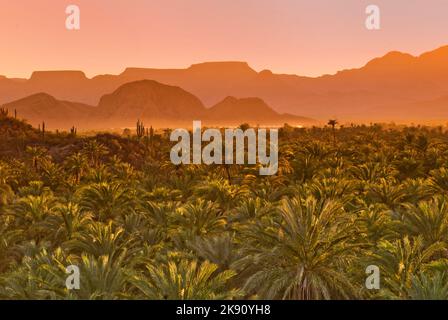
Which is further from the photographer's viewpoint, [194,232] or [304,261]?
[194,232]

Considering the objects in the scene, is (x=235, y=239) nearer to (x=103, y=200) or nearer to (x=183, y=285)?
(x=183, y=285)

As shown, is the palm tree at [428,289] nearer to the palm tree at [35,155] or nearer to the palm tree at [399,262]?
the palm tree at [399,262]

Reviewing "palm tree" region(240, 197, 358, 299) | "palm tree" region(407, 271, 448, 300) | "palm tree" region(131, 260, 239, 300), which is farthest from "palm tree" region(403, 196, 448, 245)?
"palm tree" region(131, 260, 239, 300)

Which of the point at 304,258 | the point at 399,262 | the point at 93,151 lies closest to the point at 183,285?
the point at 304,258

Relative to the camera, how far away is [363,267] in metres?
31.2

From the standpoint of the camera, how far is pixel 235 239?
→ 118 ft

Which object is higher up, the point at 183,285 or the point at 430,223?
the point at 430,223

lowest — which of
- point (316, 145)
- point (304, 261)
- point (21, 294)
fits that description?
point (21, 294)

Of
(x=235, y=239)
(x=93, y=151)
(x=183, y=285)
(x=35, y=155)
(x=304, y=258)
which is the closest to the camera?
(x=183, y=285)

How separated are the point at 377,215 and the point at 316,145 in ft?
104

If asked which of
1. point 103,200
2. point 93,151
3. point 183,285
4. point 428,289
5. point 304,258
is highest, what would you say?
point 93,151

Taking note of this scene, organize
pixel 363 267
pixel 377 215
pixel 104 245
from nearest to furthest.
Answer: pixel 363 267 < pixel 104 245 < pixel 377 215

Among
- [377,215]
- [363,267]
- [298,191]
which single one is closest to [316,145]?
[298,191]
